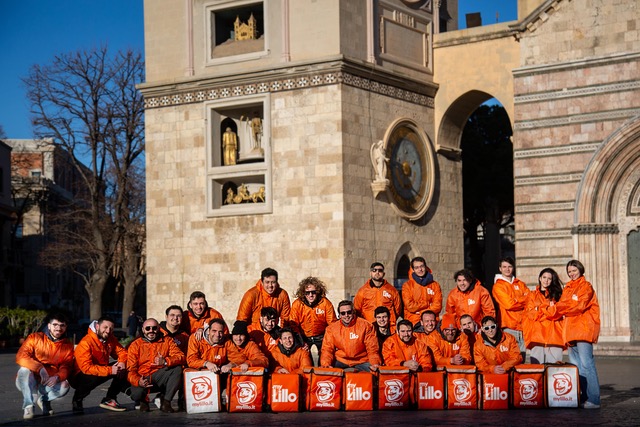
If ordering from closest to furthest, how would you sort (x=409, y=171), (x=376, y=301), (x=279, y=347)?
(x=279, y=347) → (x=376, y=301) → (x=409, y=171)

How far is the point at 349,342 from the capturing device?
50.4 ft

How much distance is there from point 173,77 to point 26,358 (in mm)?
15283

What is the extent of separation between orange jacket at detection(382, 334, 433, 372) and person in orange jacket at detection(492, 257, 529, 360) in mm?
1944

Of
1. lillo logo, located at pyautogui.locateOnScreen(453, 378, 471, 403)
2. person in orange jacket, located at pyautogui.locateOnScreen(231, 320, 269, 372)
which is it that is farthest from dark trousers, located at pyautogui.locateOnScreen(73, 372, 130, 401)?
lillo logo, located at pyautogui.locateOnScreen(453, 378, 471, 403)

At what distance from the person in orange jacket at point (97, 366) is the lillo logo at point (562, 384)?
17.8 ft

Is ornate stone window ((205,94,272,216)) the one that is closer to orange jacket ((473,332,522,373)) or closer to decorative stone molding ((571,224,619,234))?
decorative stone molding ((571,224,619,234))

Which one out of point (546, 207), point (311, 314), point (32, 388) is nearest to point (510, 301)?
point (311, 314)

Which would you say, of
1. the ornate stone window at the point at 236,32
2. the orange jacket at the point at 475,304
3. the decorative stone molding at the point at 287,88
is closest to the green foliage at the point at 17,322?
the decorative stone molding at the point at 287,88

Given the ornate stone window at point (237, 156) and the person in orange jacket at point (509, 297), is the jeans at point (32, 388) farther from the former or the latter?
the ornate stone window at point (237, 156)

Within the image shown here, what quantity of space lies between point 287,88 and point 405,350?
1297cm

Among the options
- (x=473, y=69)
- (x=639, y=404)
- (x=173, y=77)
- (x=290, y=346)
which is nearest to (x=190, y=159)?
(x=173, y=77)

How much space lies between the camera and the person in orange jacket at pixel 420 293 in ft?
55.9

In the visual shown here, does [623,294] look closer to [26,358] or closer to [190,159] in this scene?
[190,159]

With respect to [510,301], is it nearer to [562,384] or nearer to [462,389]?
[562,384]
